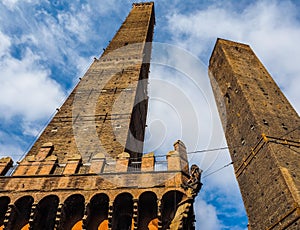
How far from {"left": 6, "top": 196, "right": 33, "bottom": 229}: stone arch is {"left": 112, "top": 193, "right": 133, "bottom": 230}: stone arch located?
6.89 ft

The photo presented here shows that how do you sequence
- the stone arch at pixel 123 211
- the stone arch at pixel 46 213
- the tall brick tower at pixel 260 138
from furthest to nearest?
the tall brick tower at pixel 260 138, the stone arch at pixel 123 211, the stone arch at pixel 46 213

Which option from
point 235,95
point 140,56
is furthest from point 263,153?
point 140,56

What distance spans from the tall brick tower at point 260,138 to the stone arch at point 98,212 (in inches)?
342

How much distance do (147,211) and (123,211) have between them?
585 mm

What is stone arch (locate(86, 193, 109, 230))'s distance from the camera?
6.38 m

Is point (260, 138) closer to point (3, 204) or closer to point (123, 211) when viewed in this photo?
point (123, 211)

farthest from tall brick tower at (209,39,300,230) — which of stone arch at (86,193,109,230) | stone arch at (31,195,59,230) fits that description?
stone arch at (31,195,59,230)

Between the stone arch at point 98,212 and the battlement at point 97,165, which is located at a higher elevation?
the battlement at point 97,165

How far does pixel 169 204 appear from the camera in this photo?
6.49 metres

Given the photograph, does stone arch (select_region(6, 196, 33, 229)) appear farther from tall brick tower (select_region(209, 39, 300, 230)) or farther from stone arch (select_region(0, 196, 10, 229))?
tall brick tower (select_region(209, 39, 300, 230))

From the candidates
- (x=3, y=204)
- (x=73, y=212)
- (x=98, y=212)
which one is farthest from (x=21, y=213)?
(x=98, y=212)

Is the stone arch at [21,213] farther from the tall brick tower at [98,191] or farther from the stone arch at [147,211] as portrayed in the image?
the stone arch at [147,211]

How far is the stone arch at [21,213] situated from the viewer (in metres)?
6.38

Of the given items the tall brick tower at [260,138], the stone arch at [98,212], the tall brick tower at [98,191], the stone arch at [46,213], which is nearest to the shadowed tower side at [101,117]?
the tall brick tower at [98,191]
